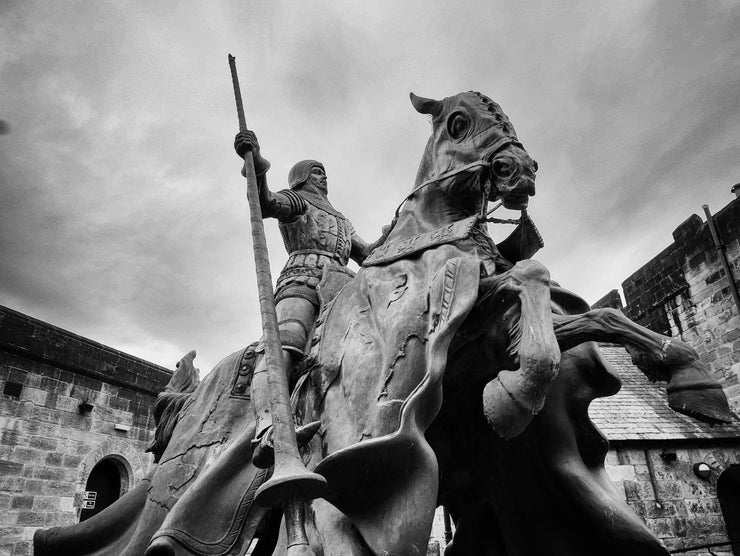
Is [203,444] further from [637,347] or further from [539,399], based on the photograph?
[637,347]

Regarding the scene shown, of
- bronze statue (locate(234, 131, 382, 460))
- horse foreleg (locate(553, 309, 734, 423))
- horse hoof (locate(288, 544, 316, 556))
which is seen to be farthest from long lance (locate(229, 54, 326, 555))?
horse foreleg (locate(553, 309, 734, 423))

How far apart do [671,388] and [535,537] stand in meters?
1.18

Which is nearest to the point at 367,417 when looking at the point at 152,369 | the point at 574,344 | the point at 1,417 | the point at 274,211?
the point at 574,344

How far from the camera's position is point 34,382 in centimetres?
1090

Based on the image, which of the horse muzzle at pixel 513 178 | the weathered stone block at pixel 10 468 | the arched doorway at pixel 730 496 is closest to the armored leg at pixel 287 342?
the horse muzzle at pixel 513 178

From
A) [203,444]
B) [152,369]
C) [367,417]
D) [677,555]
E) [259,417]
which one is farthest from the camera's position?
[152,369]

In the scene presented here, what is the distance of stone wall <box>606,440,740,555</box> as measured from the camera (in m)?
11.2

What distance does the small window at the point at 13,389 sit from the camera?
34.1 feet

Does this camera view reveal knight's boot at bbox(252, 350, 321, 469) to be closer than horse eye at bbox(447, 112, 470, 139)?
Yes

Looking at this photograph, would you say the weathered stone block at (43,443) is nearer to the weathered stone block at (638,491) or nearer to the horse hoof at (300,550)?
the horse hoof at (300,550)

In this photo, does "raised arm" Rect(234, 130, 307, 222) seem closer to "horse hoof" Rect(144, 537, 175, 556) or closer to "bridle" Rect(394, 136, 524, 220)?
A: "bridle" Rect(394, 136, 524, 220)

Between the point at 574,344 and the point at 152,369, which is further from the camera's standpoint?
the point at 152,369

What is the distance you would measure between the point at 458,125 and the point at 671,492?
1085 centimetres

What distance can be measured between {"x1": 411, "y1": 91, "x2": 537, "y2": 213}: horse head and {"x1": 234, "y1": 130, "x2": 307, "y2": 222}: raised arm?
3.22 feet
